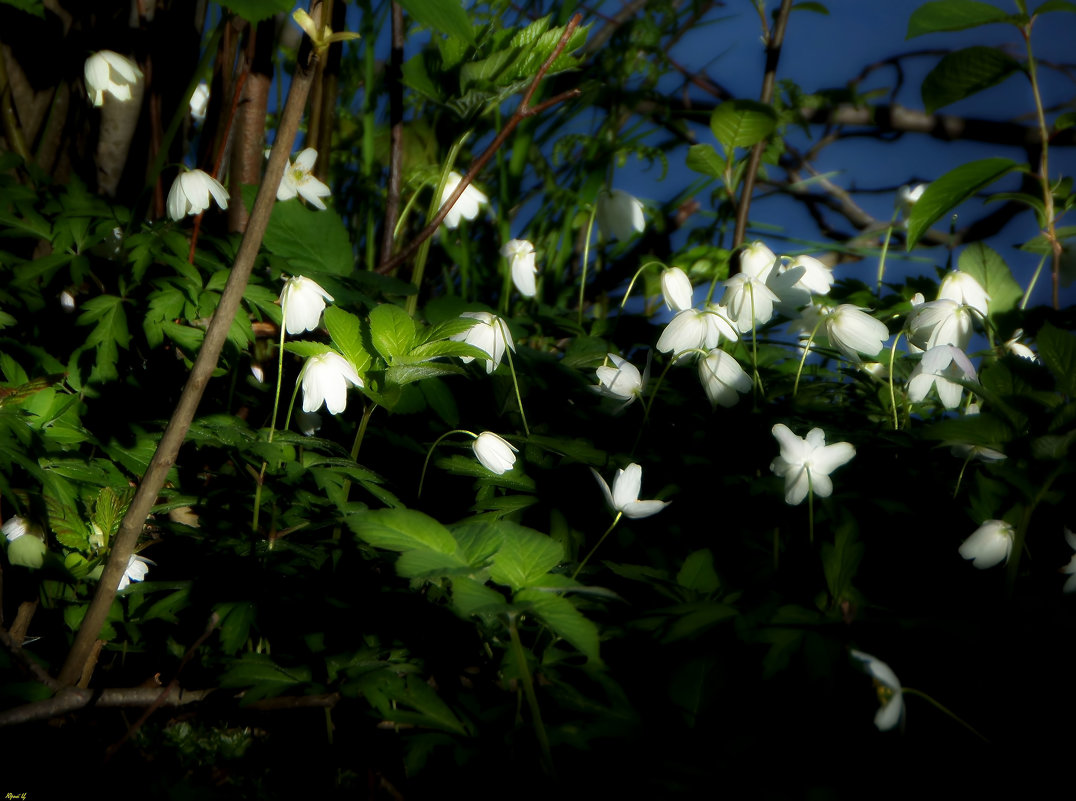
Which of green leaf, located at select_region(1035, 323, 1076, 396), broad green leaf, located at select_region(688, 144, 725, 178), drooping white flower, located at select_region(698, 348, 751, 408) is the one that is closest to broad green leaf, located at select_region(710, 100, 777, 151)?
broad green leaf, located at select_region(688, 144, 725, 178)

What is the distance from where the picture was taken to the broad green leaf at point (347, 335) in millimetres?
849

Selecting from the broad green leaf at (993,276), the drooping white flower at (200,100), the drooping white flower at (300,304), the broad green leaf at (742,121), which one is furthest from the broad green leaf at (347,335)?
the drooping white flower at (200,100)

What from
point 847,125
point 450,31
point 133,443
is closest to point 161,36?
point 133,443

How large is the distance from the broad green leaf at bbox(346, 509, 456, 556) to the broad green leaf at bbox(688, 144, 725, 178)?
95 cm

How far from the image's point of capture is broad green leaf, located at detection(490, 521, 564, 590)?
657 mm

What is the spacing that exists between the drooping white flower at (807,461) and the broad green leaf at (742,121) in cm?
69

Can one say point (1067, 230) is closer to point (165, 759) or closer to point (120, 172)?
point (165, 759)

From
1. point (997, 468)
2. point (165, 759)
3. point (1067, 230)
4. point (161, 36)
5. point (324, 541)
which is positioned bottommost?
point (165, 759)

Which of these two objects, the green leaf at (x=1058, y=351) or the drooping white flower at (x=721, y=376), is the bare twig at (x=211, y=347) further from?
the green leaf at (x=1058, y=351)

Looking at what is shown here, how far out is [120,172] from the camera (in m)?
1.60

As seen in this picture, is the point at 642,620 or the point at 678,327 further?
→ the point at 678,327

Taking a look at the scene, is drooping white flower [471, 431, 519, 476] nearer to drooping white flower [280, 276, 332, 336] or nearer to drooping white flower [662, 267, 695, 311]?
drooping white flower [280, 276, 332, 336]

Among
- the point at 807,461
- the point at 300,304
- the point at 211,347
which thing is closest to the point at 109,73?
the point at 300,304

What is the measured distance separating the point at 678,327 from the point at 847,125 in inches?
69.5
